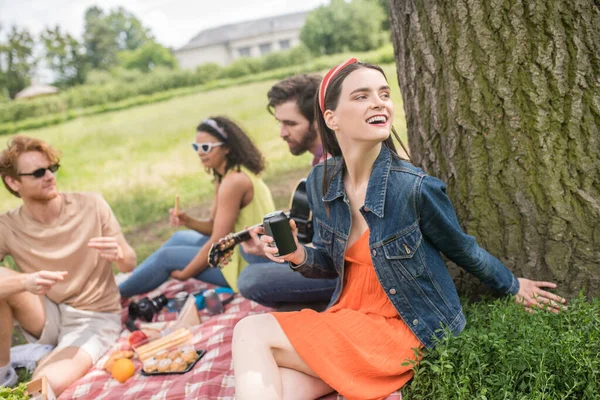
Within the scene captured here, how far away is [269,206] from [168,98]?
2632 cm

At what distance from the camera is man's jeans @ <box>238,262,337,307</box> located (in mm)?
3477

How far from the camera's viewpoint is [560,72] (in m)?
2.64

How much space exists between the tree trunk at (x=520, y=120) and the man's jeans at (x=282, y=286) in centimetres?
93

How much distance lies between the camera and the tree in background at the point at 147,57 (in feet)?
301

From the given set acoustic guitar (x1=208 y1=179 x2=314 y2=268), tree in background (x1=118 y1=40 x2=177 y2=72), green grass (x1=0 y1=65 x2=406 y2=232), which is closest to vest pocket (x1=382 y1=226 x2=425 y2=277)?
acoustic guitar (x1=208 y1=179 x2=314 y2=268)

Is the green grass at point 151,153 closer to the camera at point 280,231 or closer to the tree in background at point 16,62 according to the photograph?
the camera at point 280,231

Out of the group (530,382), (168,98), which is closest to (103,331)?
(530,382)

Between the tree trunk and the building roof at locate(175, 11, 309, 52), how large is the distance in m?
73.9

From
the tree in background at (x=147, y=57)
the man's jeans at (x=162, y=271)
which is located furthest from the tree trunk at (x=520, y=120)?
the tree in background at (x=147, y=57)

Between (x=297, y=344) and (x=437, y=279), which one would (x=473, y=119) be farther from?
(x=297, y=344)

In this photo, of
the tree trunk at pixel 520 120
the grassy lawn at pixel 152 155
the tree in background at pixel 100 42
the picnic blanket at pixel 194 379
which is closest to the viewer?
the tree trunk at pixel 520 120

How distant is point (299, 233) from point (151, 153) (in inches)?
451

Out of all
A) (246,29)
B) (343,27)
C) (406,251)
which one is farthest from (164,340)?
(246,29)

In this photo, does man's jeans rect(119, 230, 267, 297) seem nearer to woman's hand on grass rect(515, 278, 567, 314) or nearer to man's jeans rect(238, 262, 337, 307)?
man's jeans rect(238, 262, 337, 307)
